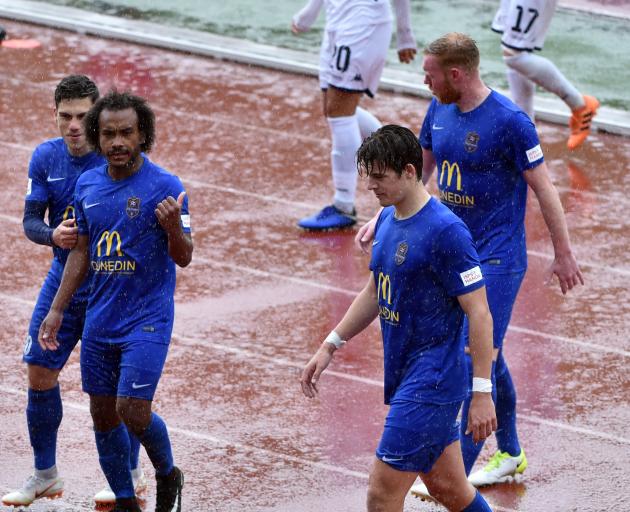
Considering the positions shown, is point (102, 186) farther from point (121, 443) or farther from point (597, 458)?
point (597, 458)

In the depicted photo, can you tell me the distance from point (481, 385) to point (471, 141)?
64.7 inches

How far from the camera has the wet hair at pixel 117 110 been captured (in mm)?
6203

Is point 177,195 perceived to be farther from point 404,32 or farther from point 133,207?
point 404,32

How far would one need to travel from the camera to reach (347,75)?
10742mm

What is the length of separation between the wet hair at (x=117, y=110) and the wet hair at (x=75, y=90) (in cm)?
30

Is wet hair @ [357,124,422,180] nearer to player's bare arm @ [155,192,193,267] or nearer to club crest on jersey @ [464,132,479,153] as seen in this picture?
player's bare arm @ [155,192,193,267]

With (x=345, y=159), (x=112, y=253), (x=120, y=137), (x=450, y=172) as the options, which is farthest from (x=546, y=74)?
(x=112, y=253)

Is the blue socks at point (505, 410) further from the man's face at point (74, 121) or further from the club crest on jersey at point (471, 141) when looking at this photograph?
the man's face at point (74, 121)

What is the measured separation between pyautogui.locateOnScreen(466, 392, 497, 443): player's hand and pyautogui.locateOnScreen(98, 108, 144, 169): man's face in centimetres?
181

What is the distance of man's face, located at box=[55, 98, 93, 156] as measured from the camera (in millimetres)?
6535

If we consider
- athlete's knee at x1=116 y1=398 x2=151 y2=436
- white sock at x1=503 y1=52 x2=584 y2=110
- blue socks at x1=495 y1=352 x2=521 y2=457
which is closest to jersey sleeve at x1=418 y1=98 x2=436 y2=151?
blue socks at x1=495 y1=352 x2=521 y2=457

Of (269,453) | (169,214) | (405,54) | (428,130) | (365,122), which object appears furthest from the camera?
(405,54)

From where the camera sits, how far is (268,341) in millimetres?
8844

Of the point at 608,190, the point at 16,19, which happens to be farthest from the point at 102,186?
the point at 16,19
